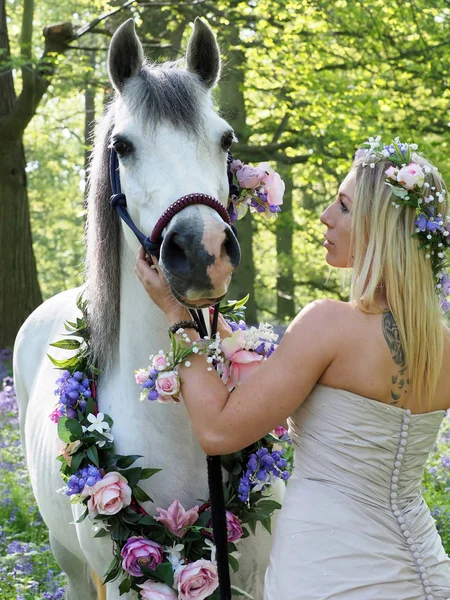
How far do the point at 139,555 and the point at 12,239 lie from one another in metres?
8.64

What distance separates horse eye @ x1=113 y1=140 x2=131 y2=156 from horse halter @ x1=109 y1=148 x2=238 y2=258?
9 centimetres

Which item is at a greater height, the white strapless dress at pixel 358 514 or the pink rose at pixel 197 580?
the white strapless dress at pixel 358 514

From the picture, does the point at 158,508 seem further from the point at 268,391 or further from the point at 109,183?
the point at 109,183

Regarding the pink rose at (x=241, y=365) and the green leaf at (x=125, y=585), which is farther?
the green leaf at (x=125, y=585)

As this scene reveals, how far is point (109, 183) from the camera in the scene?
2645 mm

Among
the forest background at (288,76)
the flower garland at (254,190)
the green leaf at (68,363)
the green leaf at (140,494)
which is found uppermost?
the forest background at (288,76)

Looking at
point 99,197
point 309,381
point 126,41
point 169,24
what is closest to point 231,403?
point 309,381

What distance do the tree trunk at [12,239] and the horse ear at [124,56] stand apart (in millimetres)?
8037

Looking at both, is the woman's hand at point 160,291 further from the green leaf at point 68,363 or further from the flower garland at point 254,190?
the green leaf at point 68,363

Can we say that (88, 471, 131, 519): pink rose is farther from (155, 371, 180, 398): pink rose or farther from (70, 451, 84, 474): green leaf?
(155, 371, 180, 398): pink rose

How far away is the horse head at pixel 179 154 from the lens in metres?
2.16

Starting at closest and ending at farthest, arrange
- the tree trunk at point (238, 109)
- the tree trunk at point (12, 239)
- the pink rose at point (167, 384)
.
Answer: the pink rose at point (167, 384)
the tree trunk at point (12, 239)
the tree trunk at point (238, 109)

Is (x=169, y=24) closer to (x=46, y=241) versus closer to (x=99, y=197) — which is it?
(x=99, y=197)

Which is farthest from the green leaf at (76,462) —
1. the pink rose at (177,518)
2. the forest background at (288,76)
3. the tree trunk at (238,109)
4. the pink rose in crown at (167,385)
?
the tree trunk at (238,109)
